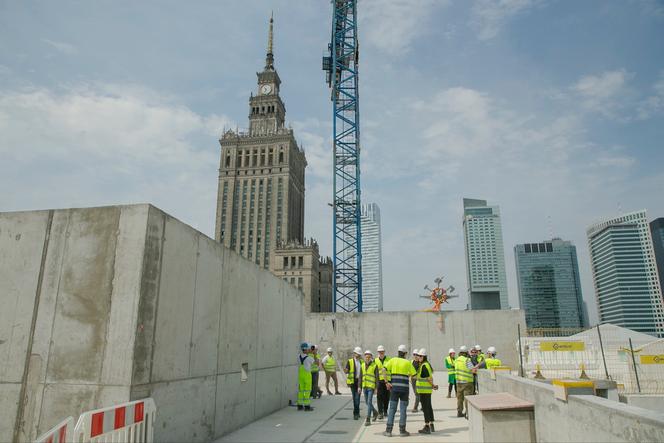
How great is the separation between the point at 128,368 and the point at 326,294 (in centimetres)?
10710

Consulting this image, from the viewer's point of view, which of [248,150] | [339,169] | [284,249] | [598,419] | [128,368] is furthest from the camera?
[248,150]

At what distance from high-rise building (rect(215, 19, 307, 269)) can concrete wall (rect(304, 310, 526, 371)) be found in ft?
236

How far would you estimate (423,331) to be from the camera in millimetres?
24641

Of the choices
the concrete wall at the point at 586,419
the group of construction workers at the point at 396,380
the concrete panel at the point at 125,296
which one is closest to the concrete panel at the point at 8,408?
the concrete panel at the point at 125,296

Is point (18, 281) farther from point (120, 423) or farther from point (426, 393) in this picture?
point (426, 393)

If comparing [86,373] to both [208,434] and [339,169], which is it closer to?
[208,434]

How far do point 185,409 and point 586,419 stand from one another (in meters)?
5.74

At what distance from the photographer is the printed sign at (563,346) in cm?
1636

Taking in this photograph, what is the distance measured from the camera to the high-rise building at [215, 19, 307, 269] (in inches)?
3910

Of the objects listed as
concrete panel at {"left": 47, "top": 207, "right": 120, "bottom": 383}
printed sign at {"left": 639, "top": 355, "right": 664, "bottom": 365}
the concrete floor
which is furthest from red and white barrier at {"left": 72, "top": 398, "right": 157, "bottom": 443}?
printed sign at {"left": 639, "top": 355, "right": 664, "bottom": 365}

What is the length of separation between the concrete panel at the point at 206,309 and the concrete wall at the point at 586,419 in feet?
17.7

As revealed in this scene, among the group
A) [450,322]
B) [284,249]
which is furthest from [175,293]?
[284,249]

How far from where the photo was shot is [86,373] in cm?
619

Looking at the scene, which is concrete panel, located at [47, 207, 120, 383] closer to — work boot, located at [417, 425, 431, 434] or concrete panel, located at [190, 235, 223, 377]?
concrete panel, located at [190, 235, 223, 377]
